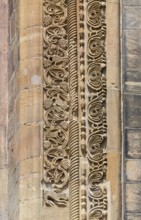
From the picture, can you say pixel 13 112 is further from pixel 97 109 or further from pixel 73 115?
pixel 97 109

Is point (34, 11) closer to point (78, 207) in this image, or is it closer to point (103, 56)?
point (103, 56)

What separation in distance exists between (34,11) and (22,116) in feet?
4.35

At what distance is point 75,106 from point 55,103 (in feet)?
0.79

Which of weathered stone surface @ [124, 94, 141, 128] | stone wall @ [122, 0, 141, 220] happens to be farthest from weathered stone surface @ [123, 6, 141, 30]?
weathered stone surface @ [124, 94, 141, 128]

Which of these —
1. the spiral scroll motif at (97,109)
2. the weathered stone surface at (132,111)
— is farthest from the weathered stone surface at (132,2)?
the weathered stone surface at (132,111)

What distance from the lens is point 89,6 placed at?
1994cm

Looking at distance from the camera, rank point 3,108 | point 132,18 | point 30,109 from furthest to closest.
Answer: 1. point 3,108
2. point 132,18
3. point 30,109

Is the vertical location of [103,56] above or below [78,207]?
above

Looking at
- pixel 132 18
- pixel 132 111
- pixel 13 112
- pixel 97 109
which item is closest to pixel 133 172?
pixel 132 111

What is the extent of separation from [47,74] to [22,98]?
418 mm

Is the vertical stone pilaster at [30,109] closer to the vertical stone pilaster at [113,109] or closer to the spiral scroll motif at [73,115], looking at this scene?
Answer: the spiral scroll motif at [73,115]

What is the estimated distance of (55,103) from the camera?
63.8ft

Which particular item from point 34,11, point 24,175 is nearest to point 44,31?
point 34,11

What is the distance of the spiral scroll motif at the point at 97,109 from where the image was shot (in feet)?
62.9
